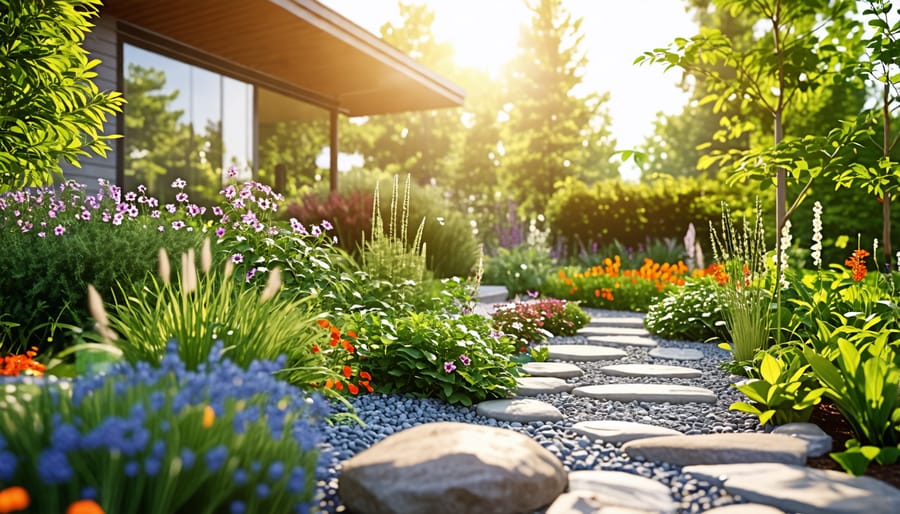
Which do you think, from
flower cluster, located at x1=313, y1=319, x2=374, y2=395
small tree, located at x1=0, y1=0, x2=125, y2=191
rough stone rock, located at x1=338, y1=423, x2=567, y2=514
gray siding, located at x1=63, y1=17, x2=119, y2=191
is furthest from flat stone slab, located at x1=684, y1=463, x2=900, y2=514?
gray siding, located at x1=63, y1=17, x2=119, y2=191

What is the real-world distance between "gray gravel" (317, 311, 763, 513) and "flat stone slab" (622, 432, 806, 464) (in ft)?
0.14

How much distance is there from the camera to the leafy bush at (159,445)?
4.54ft

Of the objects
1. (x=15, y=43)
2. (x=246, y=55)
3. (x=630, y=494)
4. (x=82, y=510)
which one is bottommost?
(x=630, y=494)

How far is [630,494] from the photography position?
2.22 meters

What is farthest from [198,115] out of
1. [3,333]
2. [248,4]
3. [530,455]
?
[530,455]

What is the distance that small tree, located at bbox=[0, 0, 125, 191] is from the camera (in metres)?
3.95

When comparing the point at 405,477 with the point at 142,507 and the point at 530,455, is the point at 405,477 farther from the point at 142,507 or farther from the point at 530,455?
the point at 142,507

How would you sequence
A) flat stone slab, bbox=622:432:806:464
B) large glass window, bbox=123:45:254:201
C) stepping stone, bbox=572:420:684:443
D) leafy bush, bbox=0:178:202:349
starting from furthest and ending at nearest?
large glass window, bbox=123:45:254:201, leafy bush, bbox=0:178:202:349, stepping stone, bbox=572:420:684:443, flat stone slab, bbox=622:432:806:464

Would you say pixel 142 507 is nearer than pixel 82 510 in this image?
No

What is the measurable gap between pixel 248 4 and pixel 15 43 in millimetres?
2865

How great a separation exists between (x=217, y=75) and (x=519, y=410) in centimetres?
695

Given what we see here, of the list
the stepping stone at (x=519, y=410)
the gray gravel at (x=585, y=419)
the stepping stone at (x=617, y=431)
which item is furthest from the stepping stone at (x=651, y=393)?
the stepping stone at (x=617, y=431)

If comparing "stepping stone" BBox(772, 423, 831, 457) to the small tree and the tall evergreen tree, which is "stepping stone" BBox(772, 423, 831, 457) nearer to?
the small tree

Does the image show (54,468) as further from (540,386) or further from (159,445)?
(540,386)
